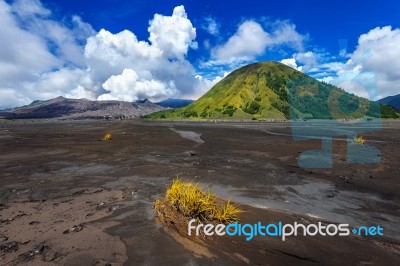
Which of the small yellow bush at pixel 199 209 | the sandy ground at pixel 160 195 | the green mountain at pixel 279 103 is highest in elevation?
the green mountain at pixel 279 103

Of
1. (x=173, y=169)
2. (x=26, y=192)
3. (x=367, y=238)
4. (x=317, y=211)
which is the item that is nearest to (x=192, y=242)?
(x=367, y=238)

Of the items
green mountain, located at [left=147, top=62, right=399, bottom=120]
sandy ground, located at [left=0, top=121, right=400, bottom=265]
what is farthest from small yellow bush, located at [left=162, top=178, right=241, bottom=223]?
green mountain, located at [left=147, top=62, right=399, bottom=120]

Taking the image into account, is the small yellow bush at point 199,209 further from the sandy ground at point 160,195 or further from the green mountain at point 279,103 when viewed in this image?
the green mountain at point 279,103

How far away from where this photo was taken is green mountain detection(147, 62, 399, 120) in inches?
5901

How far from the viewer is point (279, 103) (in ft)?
520

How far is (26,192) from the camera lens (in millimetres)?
12461

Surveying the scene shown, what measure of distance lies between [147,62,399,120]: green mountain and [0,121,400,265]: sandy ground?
404 ft

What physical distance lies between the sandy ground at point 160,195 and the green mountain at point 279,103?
123 meters

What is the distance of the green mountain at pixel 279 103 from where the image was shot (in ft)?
492

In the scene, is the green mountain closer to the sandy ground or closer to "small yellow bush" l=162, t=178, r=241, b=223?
the sandy ground

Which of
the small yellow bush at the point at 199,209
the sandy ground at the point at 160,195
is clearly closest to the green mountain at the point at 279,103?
the sandy ground at the point at 160,195

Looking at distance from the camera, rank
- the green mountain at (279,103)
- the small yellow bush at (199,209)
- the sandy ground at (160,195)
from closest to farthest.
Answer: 1. the sandy ground at (160,195)
2. the small yellow bush at (199,209)
3. the green mountain at (279,103)

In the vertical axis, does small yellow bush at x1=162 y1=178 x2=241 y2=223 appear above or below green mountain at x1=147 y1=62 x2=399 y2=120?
below

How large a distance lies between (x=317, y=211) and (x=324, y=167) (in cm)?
885
